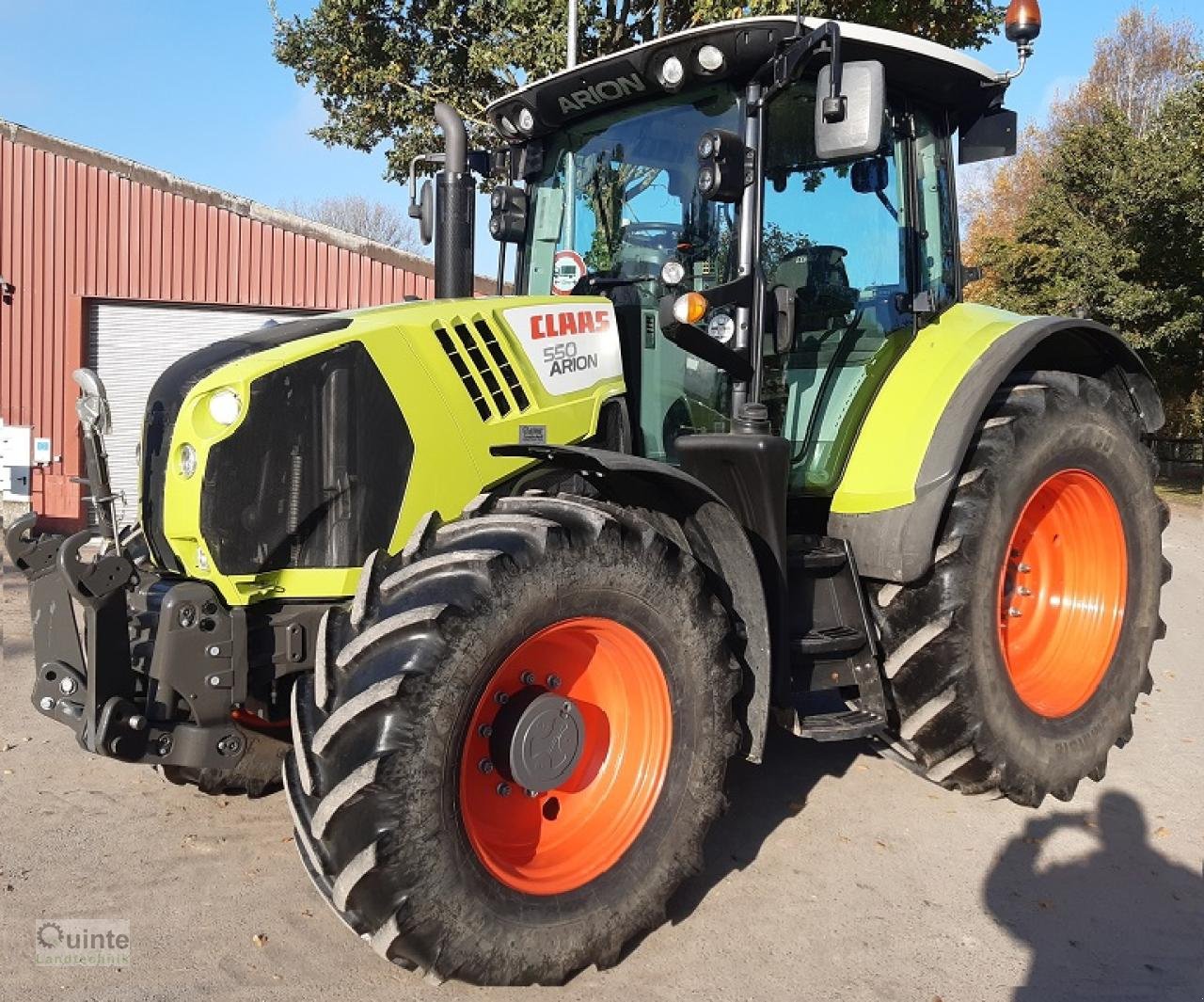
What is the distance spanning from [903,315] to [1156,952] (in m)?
2.40

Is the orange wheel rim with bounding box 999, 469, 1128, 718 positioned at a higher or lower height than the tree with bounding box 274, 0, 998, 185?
lower

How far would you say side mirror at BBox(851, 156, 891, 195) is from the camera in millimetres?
4047

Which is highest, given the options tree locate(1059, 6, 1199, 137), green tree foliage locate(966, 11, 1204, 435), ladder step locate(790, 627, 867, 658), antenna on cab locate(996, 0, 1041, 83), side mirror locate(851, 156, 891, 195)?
tree locate(1059, 6, 1199, 137)

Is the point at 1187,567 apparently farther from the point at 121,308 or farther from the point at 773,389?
the point at 121,308

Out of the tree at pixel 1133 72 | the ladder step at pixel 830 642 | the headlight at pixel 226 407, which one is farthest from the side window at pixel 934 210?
the tree at pixel 1133 72

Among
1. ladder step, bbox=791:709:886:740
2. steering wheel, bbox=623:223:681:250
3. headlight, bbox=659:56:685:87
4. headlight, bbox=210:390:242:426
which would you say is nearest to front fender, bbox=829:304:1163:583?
ladder step, bbox=791:709:886:740

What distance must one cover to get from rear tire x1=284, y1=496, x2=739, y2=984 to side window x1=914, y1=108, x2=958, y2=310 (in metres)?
1.95

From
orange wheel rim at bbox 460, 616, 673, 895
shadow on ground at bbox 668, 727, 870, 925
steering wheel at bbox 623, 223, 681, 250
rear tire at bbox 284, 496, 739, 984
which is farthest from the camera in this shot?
steering wheel at bbox 623, 223, 681, 250

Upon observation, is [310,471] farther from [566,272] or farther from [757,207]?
[757,207]

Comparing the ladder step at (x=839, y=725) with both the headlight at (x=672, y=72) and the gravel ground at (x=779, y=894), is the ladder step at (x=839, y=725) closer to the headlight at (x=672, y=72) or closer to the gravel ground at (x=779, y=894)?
the gravel ground at (x=779, y=894)

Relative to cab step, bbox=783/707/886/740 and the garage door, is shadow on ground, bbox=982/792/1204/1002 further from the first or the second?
the garage door

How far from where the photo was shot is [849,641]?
3701mm

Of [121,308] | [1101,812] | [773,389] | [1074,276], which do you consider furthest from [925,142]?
[1074,276]

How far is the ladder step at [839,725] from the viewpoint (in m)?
3.44
